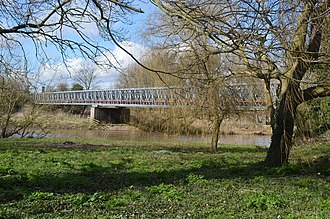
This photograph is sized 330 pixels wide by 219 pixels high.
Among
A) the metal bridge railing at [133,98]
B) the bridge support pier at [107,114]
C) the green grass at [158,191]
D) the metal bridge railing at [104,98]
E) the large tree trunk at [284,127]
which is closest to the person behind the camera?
the green grass at [158,191]

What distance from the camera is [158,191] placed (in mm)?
6000

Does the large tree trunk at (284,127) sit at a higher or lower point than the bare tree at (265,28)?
lower

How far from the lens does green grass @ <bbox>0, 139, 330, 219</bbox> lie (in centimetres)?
465

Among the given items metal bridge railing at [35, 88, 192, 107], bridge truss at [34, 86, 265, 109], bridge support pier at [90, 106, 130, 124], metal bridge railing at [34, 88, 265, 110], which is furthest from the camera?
bridge support pier at [90, 106, 130, 124]

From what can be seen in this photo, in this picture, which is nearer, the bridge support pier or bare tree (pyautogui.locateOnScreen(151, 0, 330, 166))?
bare tree (pyautogui.locateOnScreen(151, 0, 330, 166))

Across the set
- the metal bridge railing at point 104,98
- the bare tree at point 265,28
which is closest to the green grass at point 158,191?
the bare tree at point 265,28

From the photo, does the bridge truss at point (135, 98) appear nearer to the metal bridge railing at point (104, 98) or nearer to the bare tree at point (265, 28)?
the metal bridge railing at point (104, 98)

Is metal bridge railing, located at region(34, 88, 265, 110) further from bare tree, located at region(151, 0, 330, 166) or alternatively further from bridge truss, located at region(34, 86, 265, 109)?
bare tree, located at region(151, 0, 330, 166)

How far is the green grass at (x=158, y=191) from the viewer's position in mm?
4652

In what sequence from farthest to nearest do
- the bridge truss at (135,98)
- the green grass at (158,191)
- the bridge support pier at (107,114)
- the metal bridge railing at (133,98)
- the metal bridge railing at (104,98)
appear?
the bridge support pier at (107,114), the metal bridge railing at (104,98), the metal bridge railing at (133,98), the bridge truss at (135,98), the green grass at (158,191)

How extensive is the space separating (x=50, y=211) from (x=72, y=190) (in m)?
1.48

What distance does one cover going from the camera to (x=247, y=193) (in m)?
5.68

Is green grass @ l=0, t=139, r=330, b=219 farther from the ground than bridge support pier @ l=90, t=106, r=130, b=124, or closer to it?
closer to it

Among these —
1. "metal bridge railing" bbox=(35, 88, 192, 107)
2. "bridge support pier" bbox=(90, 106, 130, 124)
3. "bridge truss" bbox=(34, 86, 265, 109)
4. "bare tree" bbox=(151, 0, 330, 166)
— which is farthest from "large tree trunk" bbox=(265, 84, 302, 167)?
"bridge support pier" bbox=(90, 106, 130, 124)
